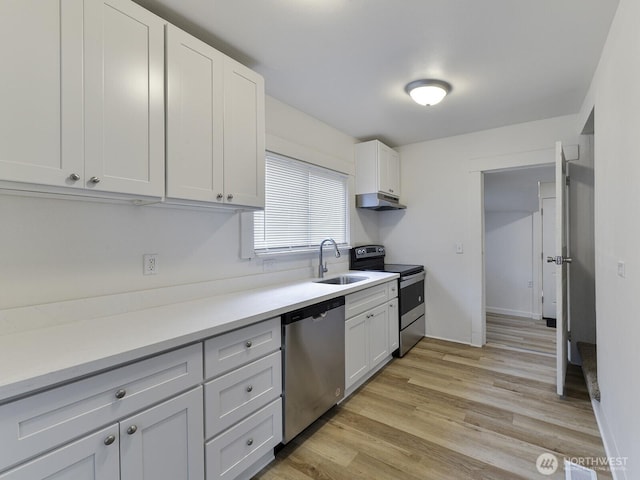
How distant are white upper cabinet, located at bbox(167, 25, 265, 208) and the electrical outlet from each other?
1.33 feet

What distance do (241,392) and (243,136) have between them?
146 cm

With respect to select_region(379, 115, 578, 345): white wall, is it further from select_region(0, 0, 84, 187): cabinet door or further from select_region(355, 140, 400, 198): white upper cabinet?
select_region(0, 0, 84, 187): cabinet door

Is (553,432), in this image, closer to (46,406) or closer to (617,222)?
(617,222)

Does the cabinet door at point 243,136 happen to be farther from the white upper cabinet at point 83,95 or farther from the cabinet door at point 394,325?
the cabinet door at point 394,325

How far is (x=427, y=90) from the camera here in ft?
7.88

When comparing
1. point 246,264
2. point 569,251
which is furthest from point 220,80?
point 569,251

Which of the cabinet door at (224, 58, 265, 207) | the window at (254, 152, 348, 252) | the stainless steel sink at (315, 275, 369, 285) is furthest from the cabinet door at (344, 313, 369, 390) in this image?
the cabinet door at (224, 58, 265, 207)

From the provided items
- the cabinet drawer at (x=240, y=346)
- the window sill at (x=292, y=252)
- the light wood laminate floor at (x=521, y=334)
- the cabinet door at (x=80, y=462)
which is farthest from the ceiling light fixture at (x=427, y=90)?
the light wood laminate floor at (x=521, y=334)

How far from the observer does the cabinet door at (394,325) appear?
3.08 m

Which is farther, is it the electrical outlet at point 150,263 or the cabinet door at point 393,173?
the cabinet door at point 393,173

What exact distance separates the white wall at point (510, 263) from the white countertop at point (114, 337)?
→ 426 centimetres

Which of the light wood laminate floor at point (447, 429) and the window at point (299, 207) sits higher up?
the window at point (299, 207)

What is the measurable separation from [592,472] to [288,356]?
1746 millimetres

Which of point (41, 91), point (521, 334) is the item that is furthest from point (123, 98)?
point (521, 334)
